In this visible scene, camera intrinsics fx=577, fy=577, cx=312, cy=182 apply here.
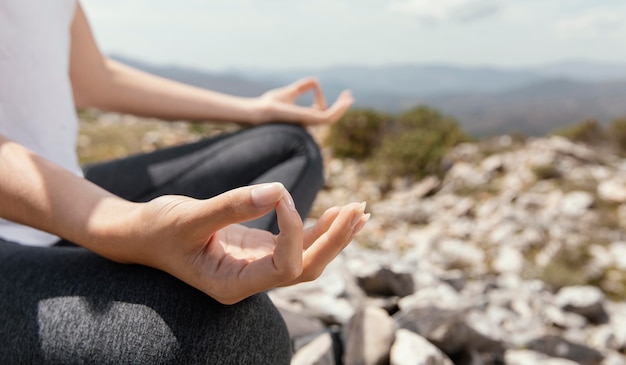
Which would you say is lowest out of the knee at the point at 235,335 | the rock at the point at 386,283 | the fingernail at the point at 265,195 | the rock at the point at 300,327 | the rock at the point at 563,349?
the rock at the point at 563,349

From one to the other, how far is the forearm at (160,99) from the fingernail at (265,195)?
993mm

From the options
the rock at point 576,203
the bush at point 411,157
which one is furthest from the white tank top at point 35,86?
the bush at point 411,157

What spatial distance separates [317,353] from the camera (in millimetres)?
1359

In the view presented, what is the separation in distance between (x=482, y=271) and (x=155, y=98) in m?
2.88

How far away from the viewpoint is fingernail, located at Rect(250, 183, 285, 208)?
0.54 m

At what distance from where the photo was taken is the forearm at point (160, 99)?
152cm

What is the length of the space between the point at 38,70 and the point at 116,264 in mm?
569

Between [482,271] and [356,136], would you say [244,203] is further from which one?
[356,136]

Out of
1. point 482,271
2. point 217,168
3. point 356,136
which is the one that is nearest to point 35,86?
point 217,168

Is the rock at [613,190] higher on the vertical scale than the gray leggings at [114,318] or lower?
lower

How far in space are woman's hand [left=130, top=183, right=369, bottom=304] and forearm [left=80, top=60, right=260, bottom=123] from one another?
873mm

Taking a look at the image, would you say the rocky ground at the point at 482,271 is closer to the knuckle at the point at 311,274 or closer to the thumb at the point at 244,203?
the knuckle at the point at 311,274

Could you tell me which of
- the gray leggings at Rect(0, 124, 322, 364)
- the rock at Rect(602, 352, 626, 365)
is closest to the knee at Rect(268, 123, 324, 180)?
the gray leggings at Rect(0, 124, 322, 364)

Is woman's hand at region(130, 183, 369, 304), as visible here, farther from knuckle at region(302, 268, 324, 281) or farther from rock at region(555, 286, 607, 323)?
rock at region(555, 286, 607, 323)
